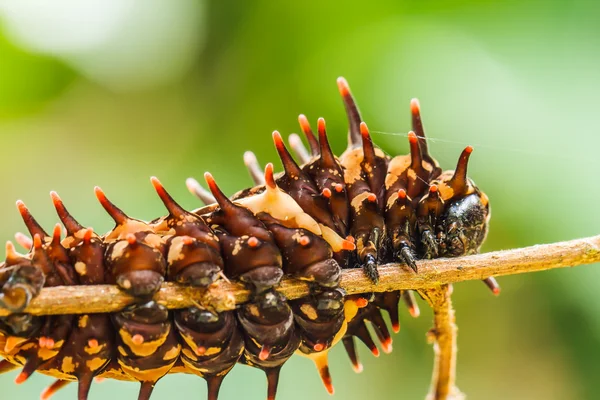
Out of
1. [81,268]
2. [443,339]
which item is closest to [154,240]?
[81,268]

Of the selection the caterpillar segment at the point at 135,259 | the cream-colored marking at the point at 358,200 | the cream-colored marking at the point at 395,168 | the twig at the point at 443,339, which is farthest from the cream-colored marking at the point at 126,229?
the twig at the point at 443,339

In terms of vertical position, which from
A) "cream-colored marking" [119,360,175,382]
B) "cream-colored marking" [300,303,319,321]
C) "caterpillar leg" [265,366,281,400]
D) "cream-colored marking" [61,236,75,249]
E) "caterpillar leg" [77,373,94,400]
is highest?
"cream-colored marking" [61,236,75,249]

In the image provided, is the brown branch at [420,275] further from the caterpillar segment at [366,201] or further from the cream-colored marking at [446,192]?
the cream-colored marking at [446,192]

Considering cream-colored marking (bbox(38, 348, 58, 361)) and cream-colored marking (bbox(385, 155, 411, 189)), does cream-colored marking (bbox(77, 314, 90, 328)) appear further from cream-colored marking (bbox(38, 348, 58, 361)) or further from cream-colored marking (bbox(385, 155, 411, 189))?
cream-colored marking (bbox(385, 155, 411, 189))

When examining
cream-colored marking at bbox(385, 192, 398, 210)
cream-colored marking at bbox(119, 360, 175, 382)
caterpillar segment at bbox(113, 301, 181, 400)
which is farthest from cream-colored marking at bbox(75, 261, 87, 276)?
cream-colored marking at bbox(385, 192, 398, 210)

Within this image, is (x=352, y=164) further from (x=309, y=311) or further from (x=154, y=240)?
(x=154, y=240)

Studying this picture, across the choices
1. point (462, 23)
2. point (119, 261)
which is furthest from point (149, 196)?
point (119, 261)
